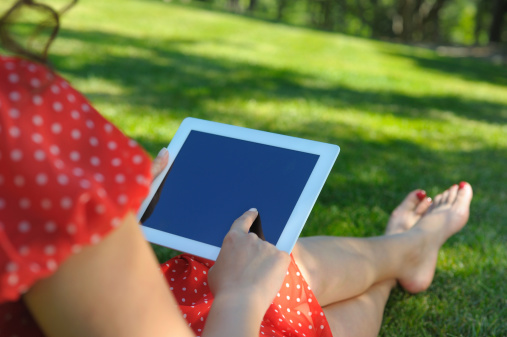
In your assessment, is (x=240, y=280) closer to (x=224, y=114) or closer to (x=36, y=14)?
(x=36, y=14)

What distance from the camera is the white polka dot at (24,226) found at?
0.69 meters

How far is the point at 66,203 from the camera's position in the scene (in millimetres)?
683

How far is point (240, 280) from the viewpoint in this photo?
109cm

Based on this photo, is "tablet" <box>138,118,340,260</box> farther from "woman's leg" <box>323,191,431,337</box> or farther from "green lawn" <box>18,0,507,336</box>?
"green lawn" <box>18,0,507,336</box>

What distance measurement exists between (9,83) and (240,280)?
570 mm

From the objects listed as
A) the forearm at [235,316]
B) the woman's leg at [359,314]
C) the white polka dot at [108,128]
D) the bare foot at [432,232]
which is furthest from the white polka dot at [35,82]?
the bare foot at [432,232]

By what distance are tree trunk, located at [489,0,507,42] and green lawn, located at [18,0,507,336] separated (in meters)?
14.5

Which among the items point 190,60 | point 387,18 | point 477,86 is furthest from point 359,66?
point 387,18

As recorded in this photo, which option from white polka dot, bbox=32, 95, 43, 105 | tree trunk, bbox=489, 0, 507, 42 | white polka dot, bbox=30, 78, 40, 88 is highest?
white polka dot, bbox=30, 78, 40, 88

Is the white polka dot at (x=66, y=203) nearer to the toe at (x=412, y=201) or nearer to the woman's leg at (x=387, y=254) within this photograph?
the woman's leg at (x=387, y=254)

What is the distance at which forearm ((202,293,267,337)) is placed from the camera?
3.28 ft

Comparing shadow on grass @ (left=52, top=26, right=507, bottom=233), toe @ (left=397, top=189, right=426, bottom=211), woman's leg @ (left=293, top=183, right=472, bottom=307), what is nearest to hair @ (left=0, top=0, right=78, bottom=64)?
woman's leg @ (left=293, top=183, right=472, bottom=307)

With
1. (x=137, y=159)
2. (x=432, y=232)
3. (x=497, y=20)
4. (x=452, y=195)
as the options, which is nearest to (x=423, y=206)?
(x=452, y=195)

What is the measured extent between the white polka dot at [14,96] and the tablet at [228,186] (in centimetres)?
72
